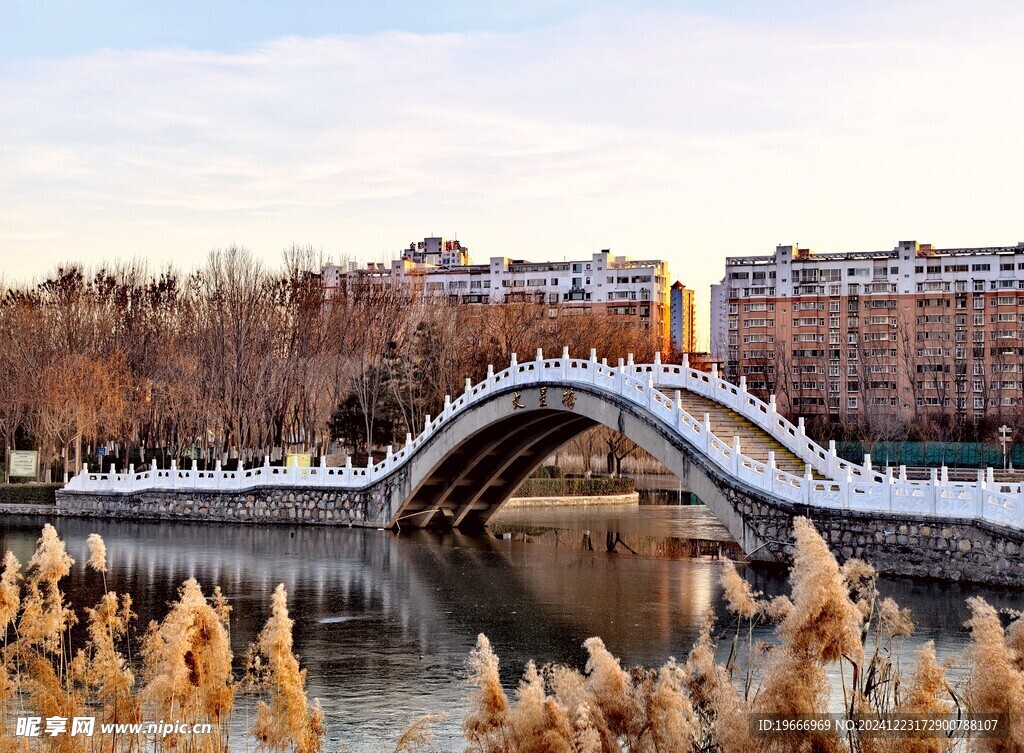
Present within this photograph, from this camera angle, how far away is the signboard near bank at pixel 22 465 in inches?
1850

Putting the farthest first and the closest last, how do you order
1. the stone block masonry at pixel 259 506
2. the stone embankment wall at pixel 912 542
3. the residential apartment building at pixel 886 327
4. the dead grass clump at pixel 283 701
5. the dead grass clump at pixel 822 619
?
the residential apartment building at pixel 886 327 < the stone block masonry at pixel 259 506 < the stone embankment wall at pixel 912 542 < the dead grass clump at pixel 283 701 < the dead grass clump at pixel 822 619

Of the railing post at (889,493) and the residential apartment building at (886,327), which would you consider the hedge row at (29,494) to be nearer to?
the railing post at (889,493)

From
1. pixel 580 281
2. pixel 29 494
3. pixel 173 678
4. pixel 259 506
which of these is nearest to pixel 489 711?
pixel 173 678

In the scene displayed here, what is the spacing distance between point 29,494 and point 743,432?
25497 mm

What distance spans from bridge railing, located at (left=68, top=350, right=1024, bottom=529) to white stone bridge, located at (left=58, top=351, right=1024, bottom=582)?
0.12ft

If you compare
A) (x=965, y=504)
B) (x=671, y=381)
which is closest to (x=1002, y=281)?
(x=671, y=381)

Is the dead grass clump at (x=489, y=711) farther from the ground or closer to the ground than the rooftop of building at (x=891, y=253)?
closer to the ground

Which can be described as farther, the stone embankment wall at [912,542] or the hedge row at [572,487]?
the hedge row at [572,487]

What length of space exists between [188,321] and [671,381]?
2974 cm

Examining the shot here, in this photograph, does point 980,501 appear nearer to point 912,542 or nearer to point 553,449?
point 912,542

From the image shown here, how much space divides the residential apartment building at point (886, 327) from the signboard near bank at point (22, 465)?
48528mm

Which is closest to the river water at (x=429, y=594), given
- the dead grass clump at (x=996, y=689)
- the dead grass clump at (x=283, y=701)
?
the dead grass clump at (x=283, y=701)

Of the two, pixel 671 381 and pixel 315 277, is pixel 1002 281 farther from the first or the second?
pixel 671 381

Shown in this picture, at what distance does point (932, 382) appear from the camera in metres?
85.7
